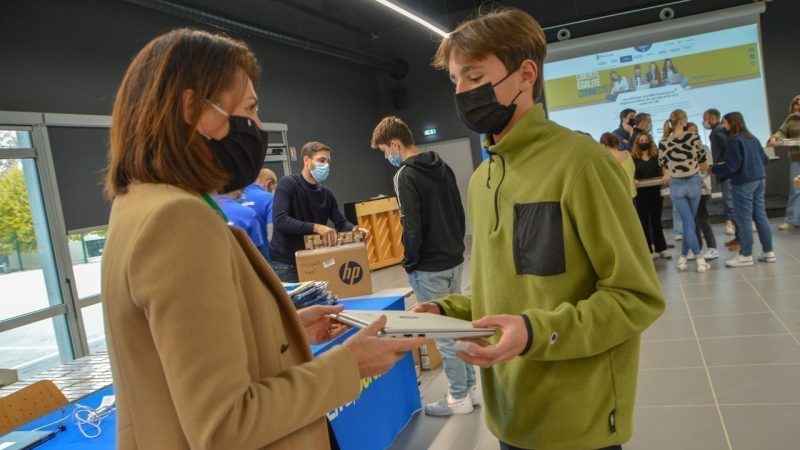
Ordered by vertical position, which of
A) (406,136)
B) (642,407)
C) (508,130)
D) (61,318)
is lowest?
(642,407)

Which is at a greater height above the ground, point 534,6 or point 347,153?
point 534,6

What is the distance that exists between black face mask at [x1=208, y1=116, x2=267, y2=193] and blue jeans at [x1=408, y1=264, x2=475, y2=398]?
2466 mm

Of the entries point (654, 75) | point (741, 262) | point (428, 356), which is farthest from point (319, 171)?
point (654, 75)

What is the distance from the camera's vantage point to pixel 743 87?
939 cm

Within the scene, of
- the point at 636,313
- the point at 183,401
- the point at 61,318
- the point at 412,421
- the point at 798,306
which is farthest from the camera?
the point at 61,318

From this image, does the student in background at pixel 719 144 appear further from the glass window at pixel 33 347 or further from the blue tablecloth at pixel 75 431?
the glass window at pixel 33 347

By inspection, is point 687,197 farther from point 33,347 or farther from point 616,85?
point 33,347

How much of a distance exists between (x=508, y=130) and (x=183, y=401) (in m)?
1.01

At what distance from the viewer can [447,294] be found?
3697 mm

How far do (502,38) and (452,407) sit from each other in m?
2.80

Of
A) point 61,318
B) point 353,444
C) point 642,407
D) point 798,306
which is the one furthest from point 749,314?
point 61,318

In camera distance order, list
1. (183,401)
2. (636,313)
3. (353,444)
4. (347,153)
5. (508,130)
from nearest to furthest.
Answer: (183,401), (636,313), (508,130), (353,444), (347,153)

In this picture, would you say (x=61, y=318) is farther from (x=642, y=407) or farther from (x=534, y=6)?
(x=534, y=6)

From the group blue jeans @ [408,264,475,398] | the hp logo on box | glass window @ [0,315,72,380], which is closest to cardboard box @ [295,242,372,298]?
the hp logo on box
